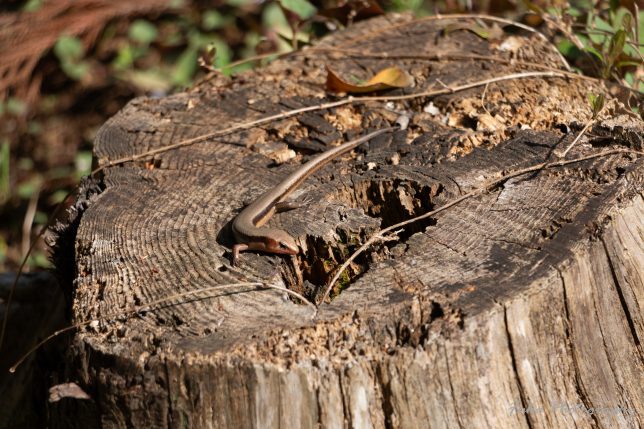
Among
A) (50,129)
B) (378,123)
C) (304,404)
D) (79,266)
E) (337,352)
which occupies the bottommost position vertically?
(304,404)

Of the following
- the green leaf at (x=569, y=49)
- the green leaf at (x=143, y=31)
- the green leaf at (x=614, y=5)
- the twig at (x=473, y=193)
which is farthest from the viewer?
the green leaf at (x=143, y=31)

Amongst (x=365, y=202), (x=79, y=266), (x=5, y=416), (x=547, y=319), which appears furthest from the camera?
(x=5, y=416)

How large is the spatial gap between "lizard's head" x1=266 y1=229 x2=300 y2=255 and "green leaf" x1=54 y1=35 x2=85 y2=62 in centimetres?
367

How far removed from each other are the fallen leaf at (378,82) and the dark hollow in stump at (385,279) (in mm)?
140

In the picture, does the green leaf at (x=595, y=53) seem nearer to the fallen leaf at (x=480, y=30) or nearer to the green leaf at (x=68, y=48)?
the fallen leaf at (x=480, y=30)

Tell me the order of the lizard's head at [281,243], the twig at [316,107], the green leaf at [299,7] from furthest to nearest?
the green leaf at [299,7]
the twig at [316,107]
the lizard's head at [281,243]

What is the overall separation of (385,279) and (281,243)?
0.44 meters

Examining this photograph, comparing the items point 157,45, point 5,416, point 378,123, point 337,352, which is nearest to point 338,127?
point 378,123

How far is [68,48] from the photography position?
536 centimetres

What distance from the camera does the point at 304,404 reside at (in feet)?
5.52

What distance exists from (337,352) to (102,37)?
4.66 m

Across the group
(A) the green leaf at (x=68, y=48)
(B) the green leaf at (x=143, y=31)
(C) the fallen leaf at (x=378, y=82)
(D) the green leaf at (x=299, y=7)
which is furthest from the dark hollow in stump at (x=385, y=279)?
(B) the green leaf at (x=143, y=31)

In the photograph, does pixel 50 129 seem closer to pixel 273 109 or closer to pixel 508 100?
pixel 273 109

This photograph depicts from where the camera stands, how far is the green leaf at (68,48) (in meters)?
5.28
